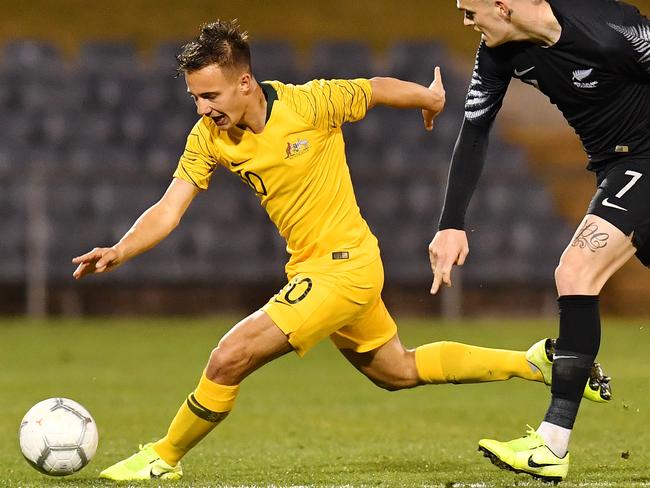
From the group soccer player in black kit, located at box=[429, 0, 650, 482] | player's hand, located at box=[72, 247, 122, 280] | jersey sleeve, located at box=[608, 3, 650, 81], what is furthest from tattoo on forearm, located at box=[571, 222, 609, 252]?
player's hand, located at box=[72, 247, 122, 280]

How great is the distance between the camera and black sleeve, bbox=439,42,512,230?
5191mm

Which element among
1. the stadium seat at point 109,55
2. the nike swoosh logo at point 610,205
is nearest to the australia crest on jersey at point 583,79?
the nike swoosh logo at point 610,205

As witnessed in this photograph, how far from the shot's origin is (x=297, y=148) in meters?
5.49

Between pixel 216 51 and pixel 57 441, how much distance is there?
1.75 metres

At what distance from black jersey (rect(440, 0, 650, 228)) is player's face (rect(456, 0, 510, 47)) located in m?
0.15

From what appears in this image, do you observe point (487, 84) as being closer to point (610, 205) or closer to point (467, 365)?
point (610, 205)

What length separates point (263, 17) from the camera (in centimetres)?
1936

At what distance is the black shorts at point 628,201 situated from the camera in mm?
4918

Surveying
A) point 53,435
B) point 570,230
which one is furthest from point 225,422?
point 570,230

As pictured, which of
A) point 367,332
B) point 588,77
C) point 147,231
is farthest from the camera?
point 367,332

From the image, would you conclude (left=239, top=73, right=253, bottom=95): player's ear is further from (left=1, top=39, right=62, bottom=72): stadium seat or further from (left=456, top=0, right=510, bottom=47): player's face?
(left=1, top=39, right=62, bottom=72): stadium seat

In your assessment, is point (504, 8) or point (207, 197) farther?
point (207, 197)

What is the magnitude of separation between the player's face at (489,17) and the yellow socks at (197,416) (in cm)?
178

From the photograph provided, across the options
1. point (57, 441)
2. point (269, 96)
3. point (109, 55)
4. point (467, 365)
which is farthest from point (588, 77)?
point (109, 55)
